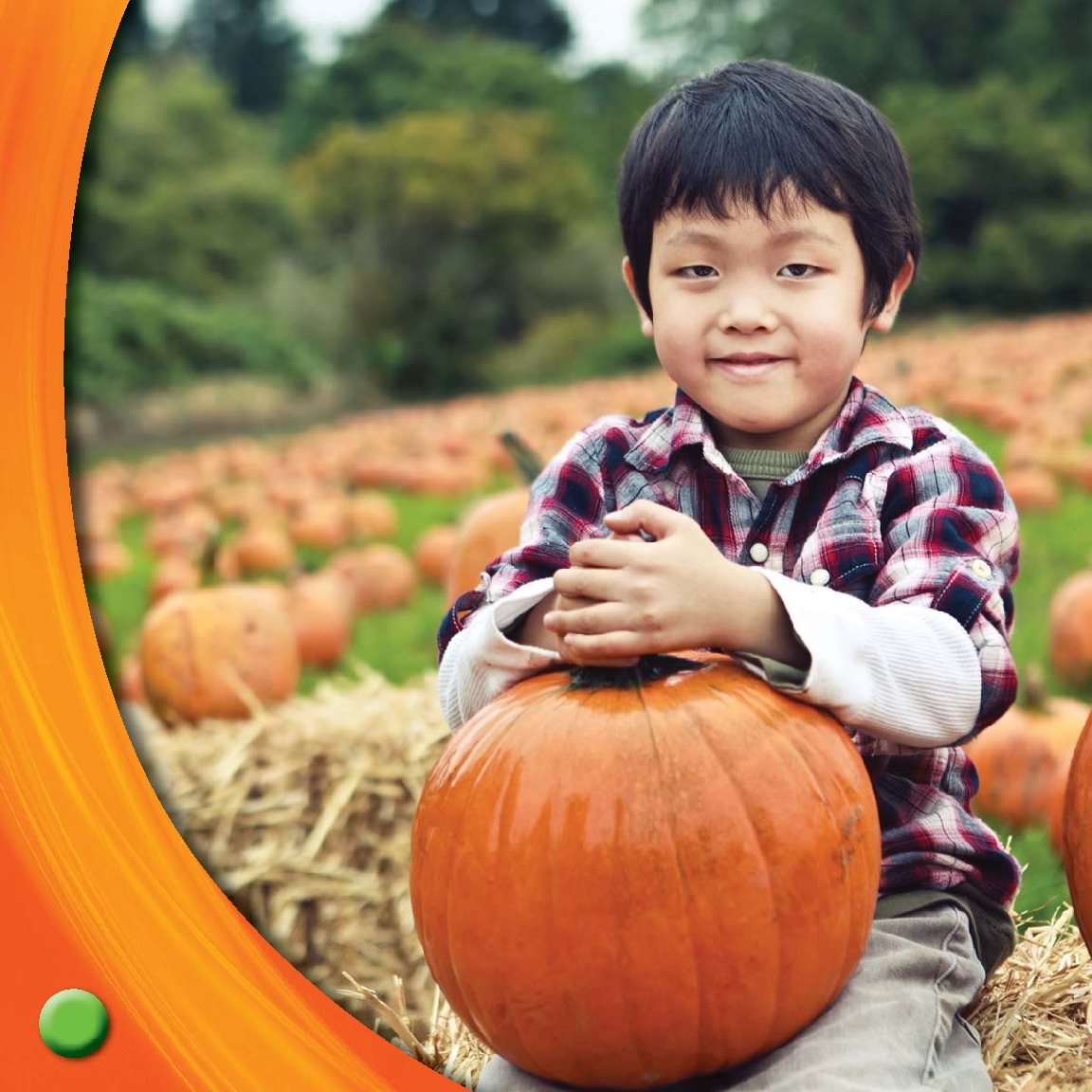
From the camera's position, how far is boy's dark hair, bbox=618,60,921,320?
1.90 m

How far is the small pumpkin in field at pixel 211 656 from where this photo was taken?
459 centimetres

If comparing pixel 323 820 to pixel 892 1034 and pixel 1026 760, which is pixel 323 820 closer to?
pixel 1026 760

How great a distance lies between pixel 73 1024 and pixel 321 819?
1926mm

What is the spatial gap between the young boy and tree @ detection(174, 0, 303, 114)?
28762mm

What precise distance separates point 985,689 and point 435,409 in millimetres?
14376

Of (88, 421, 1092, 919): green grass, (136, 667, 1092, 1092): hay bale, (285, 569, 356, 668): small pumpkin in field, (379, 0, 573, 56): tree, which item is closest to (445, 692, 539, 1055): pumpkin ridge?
(136, 667, 1092, 1092): hay bale

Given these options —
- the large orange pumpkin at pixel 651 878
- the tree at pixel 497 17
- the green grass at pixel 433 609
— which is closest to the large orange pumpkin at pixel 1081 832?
the large orange pumpkin at pixel 651 878

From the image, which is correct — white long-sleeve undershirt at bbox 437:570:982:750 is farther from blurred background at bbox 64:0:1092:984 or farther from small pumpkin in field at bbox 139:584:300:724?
small pumpkin in field at bbox 139:584:300:724

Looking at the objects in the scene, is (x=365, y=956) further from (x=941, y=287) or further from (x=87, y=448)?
(x=87, y=448)

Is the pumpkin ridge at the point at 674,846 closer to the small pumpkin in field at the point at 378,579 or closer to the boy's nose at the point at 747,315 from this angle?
the boy's nose at the point at 747,315

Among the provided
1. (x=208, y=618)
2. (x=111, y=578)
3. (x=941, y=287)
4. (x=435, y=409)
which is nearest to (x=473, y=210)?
(x=435, y=409)

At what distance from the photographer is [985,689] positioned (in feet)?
5.96

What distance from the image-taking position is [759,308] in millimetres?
1881

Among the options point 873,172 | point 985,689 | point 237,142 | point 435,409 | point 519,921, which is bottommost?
point 435,409
